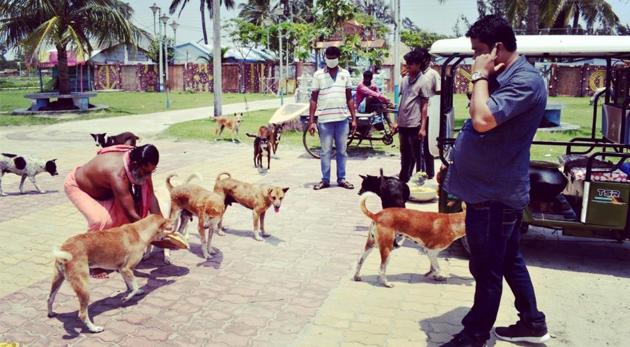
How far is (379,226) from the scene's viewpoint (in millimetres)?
4859

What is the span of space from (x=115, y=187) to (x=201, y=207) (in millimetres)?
1016

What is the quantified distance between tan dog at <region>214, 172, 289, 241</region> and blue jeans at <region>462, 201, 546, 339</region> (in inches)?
117

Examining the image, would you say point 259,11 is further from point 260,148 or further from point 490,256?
point 490,256

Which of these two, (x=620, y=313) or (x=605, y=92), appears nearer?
(x=620, y=313)

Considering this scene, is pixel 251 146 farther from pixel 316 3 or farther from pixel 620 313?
pixel 620 313

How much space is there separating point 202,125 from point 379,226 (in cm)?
1440

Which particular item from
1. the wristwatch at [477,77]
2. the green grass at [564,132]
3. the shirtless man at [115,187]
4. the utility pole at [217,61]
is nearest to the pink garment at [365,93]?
the green grass at [564,132]

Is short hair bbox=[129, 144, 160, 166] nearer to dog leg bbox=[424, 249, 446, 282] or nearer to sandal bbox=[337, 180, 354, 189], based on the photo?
dog leg bbox=[424, 249, 446, 282]

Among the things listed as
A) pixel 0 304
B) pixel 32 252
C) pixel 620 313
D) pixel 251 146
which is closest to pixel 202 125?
pixel 251 146

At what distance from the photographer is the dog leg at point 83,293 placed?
3.97 meters

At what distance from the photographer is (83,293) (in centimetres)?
397

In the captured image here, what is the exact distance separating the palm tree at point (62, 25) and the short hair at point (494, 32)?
22012mm

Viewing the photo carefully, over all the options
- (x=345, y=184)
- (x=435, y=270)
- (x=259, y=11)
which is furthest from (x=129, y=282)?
(x=259, y=11)

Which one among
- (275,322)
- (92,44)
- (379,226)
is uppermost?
(92,44)
